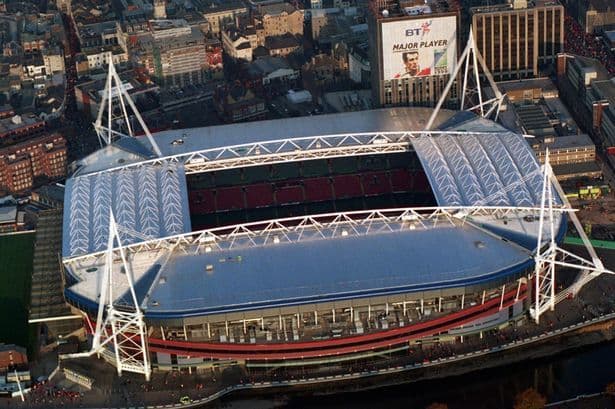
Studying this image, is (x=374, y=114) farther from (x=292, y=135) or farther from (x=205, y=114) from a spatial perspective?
(x=205, y=114)

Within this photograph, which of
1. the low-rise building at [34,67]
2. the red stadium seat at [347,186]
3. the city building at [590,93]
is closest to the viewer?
the red stadium seat at [347,186]

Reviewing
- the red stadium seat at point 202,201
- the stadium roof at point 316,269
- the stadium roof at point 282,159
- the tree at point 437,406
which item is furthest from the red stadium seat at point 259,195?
the tree at point 437,406

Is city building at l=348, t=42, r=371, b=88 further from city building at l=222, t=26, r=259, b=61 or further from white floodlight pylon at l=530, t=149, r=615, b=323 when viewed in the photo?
white floodlight pylon at l=530, t=149, r=615, b=323

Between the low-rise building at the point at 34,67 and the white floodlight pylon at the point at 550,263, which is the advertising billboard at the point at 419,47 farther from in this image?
the low-rise building at the point at 34,67

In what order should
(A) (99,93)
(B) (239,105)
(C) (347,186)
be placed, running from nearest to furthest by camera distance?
(C) (347,186) < (B) (239,105) < (A) (99,93)

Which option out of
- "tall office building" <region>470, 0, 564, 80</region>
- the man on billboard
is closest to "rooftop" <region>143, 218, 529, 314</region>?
the man on billboard

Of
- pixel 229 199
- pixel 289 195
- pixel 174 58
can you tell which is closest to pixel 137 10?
pixel 174 58

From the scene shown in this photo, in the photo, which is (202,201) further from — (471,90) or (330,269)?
(471,90)
